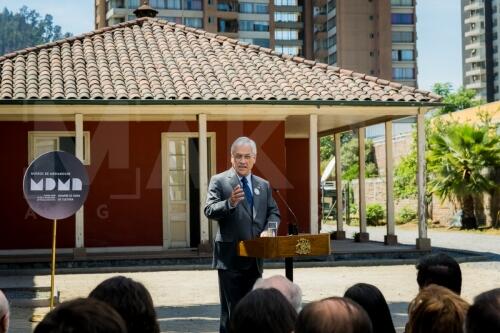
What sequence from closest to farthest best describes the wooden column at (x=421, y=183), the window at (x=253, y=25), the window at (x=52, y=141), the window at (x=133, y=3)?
the wooden column at (x=421, y=183) < the window at (x=52, y=141) < the window at (x=133, y=3) < the window at (x=253, y=25)

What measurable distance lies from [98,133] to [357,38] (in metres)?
70.2

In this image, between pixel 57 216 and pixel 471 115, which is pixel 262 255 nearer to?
pixel 57 216

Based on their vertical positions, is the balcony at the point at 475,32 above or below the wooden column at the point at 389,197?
above

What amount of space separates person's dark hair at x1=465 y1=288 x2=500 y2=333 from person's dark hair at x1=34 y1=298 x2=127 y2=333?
4.02 ft

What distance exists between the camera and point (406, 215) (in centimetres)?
3406

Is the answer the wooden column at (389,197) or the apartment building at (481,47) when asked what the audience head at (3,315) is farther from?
the apartment building at (481,47)

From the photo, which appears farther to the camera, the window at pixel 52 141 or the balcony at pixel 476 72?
the balcony at pixel 476 72

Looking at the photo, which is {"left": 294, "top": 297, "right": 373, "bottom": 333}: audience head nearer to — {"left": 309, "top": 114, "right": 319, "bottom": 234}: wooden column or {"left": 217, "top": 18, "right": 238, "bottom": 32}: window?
{"left": 309, "top": 114, "right": 319, "bottom": 234}: wooden column

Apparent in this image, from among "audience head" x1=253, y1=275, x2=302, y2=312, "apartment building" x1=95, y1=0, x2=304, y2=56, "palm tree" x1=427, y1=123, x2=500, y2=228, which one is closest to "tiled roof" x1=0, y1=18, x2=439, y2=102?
"palm tree" x1=427, y1=123, x2=500, y2=228

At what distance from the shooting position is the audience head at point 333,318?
9.60 feet

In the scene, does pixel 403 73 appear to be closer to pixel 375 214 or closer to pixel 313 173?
pixel 375 214

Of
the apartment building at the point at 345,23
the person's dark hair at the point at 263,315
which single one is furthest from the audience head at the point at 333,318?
the apartment building at the point at 345,23

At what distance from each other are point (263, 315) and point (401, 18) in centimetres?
8435

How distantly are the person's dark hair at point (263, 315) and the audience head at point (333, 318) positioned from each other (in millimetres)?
229
